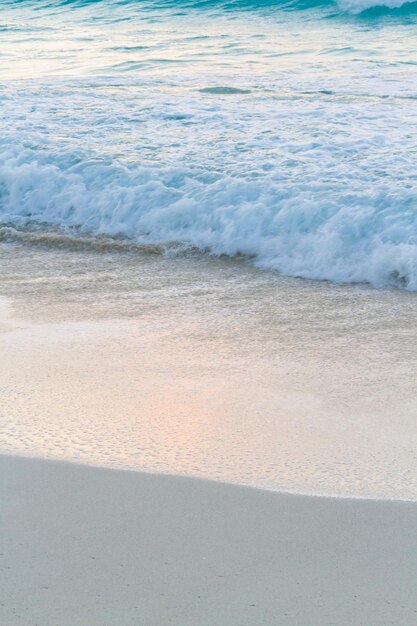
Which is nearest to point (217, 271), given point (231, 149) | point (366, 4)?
point (231, 149)

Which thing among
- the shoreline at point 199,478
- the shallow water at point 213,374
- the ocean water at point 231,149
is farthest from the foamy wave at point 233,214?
the shoreline at point 199,478

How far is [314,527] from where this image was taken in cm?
254

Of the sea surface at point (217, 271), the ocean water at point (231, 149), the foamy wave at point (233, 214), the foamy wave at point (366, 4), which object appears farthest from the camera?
the foamy wave at point (366, 4)

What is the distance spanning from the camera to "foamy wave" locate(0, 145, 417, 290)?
5441mm

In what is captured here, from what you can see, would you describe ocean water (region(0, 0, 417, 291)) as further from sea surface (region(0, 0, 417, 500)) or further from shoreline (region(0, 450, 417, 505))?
shoreline (region(0, 450, 417, 505))

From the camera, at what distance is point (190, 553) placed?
242 centimetres

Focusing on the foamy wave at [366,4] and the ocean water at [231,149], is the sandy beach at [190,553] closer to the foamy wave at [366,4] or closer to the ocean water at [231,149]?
the ocean water at [231,149]

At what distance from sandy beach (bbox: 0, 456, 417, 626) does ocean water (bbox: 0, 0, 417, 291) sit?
269 centimetres

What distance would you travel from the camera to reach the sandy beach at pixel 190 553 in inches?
85.5

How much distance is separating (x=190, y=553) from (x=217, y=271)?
10.3 ft

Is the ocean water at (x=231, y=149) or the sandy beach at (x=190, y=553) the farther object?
the ocean water at (x=231, y=149)

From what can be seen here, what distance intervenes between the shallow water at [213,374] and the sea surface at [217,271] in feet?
0.04

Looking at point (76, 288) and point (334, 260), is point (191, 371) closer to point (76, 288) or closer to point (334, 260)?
point (76, 288)

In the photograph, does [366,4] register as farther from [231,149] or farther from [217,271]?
[217,271]
